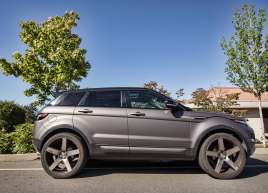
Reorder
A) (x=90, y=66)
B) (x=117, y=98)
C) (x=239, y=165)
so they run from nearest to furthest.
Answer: (x=239, y=165) < (x=117, y=98) < (x=90, y=66)

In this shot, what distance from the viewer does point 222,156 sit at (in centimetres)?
535

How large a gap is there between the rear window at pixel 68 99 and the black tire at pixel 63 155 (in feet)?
2.11

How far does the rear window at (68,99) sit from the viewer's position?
578cm

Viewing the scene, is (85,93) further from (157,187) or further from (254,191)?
(254,191)

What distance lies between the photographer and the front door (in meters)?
5.38

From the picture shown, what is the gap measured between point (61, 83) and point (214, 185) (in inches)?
471

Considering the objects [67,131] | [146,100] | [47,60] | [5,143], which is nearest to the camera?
[67,131]

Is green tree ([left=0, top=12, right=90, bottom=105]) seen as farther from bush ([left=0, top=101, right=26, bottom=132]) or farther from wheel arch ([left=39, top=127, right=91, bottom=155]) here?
bush ([left=0, top=101, right=26, bottom=132])

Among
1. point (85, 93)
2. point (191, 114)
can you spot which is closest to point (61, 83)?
point (85, 93)

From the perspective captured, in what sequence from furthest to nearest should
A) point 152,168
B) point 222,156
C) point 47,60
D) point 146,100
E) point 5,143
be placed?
point 47,60 < point 5,143 < point 152,168 < point 146,100 < point 222,156

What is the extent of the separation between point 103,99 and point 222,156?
8.51 feet

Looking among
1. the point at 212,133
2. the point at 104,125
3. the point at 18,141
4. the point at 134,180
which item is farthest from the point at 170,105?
the point at 18,141

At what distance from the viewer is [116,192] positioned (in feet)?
14.7

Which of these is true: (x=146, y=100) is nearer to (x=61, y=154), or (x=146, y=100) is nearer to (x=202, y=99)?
(x=61, y=154)
